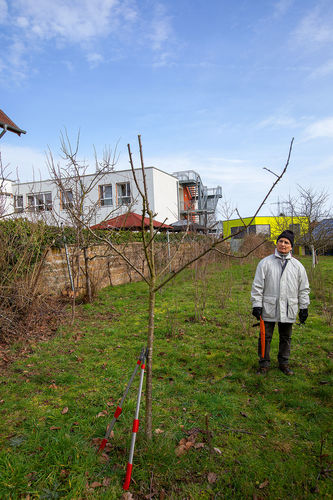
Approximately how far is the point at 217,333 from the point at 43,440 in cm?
365

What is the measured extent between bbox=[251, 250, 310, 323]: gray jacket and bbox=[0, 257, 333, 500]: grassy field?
0.84 meters

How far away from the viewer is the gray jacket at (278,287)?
4141mm

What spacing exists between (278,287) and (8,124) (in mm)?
9466

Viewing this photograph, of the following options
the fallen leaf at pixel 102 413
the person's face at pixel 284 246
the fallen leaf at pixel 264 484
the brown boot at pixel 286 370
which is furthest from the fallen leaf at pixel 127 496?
the person's face at pixel 284 246

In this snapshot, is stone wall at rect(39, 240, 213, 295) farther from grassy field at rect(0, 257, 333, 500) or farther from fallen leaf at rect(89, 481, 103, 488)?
fallen leaf at rect(89, 481, 103, 488)

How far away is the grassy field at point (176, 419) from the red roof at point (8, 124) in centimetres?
699

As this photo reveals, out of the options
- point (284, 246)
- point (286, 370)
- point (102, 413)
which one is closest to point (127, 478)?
point (102, 413)

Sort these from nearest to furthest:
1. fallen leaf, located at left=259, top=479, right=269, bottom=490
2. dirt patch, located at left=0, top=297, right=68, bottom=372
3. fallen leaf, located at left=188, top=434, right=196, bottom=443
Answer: fallen leaf, located at left=259, top=479, right=269, bottom=490, fallen leaf, located at left=188, top=434, right=196, bottom=443, dirt patch, located at left=0, top=297, right=68, bottom=372

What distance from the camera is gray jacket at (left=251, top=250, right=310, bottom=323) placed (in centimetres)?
414

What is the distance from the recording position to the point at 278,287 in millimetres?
4172

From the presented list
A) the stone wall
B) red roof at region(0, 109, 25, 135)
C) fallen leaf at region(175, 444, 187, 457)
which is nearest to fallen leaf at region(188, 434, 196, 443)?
fallen leaf at region(175, 444, 187, 457)

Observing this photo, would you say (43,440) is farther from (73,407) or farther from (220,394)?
(220,394)

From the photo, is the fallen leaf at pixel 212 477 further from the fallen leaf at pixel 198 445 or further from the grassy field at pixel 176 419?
the fallen leaf at pixel 198 445

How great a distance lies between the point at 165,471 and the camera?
2.45 metres
